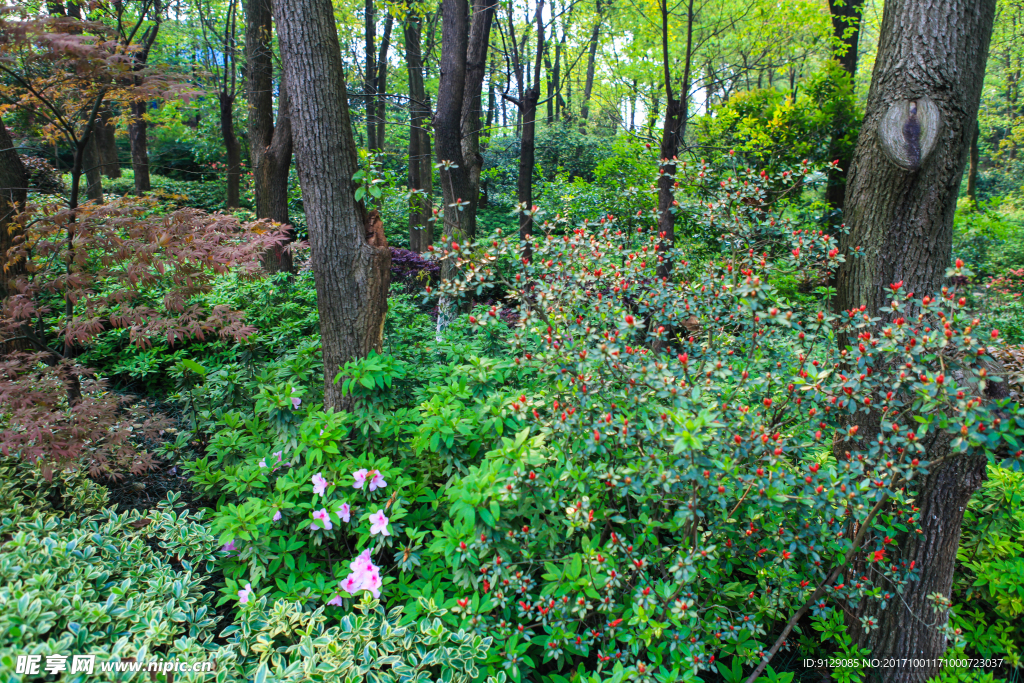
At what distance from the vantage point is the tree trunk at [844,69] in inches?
249

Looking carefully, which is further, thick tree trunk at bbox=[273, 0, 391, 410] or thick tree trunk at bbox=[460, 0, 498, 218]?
thick tree trunk at bbox=[460, 0, 498, 218]

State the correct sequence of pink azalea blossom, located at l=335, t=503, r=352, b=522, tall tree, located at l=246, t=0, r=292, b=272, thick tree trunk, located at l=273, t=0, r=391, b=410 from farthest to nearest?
tall tree, located at l=246, t=0, r=292, b=272, thick tree trunk, located at l=273, t=0, r=391, b=410, pink azalea blossom, located at l=335, t=503, r=352, b=522

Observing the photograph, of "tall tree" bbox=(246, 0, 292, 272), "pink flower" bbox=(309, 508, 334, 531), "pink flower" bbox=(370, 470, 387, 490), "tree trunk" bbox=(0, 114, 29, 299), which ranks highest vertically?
"tall tree" bbox=(246, 0, 292, 272)

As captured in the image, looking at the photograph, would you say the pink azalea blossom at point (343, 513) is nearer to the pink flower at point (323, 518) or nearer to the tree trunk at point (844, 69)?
the pink flower at point (323, 518)

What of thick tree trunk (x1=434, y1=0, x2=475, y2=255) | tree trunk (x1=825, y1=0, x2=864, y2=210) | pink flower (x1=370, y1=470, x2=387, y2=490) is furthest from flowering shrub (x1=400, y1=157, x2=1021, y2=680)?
tree trunk (x1=825, y1=0, x2=864, y2=210)

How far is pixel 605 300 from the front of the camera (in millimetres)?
2312

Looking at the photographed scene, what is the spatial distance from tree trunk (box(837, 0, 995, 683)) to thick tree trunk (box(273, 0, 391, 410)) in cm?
252

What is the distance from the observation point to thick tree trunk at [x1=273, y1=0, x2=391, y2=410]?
9.43 ft

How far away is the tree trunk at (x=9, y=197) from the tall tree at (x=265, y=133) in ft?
8.90

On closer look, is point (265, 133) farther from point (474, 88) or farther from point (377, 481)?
point (377, 481)

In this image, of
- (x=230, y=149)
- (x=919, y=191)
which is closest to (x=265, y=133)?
(x=230, y=149)

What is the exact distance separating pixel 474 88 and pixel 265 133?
2.67 metres

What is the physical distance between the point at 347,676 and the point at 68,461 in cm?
183

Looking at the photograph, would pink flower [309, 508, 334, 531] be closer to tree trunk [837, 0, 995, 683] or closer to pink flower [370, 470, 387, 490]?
pink flower [370, 470, 387, 490]
